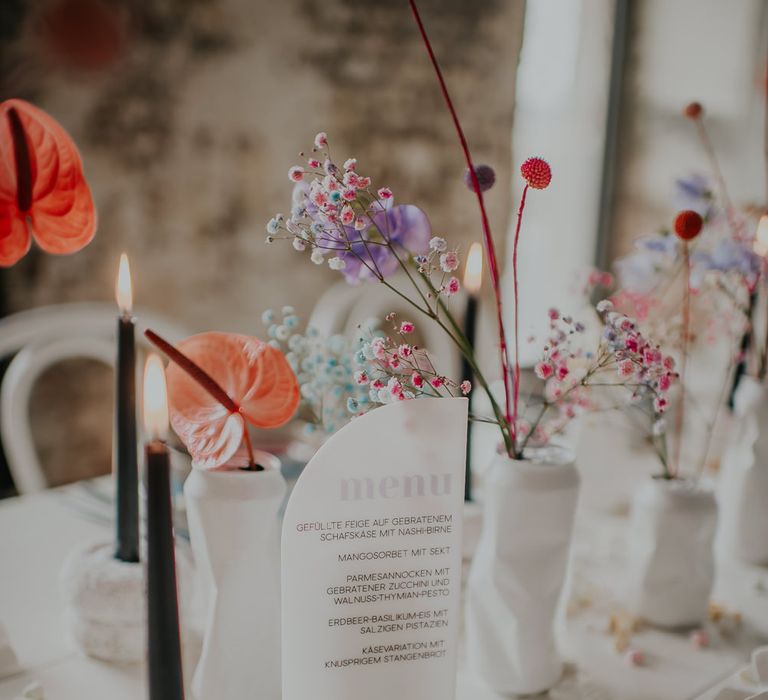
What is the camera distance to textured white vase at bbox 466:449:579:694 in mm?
659

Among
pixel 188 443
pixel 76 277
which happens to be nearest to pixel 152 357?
pixel 188 443

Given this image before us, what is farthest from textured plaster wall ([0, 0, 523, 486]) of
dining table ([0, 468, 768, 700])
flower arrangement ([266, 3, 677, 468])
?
flower arrangement ([266, 3, 677, 468])

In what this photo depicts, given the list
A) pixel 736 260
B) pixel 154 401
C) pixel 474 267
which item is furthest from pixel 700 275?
pixel 154 401

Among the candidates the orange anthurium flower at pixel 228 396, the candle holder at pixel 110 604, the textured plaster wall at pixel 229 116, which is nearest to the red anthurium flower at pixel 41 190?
the orange anthurium flower at pixel 228 396

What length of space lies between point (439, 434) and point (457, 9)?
2530 mm

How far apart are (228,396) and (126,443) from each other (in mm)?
164

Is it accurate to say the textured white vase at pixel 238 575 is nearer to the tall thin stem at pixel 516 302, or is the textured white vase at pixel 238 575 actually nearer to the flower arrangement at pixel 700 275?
the tall thin stem at pixel 516 302

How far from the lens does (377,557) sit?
0.56 m

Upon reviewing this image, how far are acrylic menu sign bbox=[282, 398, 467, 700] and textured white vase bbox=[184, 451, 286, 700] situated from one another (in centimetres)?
6

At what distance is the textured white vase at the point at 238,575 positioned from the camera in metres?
0.58

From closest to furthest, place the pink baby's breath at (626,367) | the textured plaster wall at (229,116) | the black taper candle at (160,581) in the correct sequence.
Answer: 1. the black taper candle at (160,581)
2. the pink baby's breath at (626,367)
3. the textured plaster wall at (229,116)

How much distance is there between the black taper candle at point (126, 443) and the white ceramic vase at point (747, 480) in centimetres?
68

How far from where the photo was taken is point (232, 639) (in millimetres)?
606

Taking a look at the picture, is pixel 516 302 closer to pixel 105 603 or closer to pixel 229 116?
pixel 105 603
